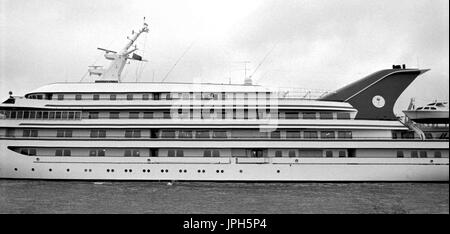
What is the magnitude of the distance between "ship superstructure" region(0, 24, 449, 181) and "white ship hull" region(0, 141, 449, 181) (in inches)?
2.3

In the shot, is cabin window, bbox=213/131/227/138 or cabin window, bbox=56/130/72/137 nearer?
cabin window, bbox=213/131/227/138

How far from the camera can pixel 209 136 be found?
20.5 m

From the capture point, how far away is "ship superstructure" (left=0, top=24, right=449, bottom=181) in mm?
19812

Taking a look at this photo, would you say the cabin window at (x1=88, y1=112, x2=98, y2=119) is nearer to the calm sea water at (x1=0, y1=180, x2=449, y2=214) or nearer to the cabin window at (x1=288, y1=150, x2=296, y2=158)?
the calm sea water at (x1=0, y1=180, x2=449, y2=214)

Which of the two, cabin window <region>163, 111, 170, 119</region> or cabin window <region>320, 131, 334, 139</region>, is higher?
cabin window <region>163, 111, 170, 119</region>

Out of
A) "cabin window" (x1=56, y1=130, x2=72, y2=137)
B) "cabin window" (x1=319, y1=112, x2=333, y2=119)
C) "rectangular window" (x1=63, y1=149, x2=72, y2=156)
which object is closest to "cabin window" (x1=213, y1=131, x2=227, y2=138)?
"cabin window" (x1=319, y1=112, x2=333, y2=119)

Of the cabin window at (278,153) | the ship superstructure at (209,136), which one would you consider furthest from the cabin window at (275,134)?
the cabin window at (278,153)

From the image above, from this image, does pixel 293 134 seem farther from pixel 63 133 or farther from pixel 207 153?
pixel 63 133

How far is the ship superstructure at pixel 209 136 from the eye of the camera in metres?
19.8

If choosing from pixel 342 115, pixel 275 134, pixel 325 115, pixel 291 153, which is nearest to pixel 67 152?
pixel 275 134

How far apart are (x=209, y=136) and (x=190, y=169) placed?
2.31 meters

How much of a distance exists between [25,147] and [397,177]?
22.3 m

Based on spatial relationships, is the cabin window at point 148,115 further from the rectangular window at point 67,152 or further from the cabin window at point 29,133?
the cabin window at point 29,133

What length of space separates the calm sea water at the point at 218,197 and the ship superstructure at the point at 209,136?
691mm
